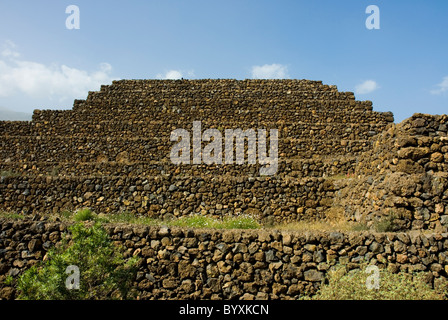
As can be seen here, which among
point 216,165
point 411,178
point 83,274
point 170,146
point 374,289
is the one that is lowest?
point 374,289

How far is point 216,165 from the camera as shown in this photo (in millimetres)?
15062

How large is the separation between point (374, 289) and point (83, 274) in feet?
17.5

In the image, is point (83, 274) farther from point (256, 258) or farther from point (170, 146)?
point (170, 146)

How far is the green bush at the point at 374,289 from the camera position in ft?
19.7

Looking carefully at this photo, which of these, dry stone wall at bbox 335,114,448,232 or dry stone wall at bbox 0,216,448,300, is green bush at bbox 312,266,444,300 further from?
dry stone wall at bbox 335,114,448,232

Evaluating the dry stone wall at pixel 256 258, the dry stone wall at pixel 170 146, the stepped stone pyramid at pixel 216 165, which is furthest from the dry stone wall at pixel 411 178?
the dry stone wall at pixel 170 146

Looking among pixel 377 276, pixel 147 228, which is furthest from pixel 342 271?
pixel 147 228

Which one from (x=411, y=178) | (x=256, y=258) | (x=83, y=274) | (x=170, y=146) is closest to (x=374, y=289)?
(x=256, y=258)

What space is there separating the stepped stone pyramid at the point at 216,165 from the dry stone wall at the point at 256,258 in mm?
1349

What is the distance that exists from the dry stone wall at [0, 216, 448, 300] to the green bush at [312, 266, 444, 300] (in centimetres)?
21

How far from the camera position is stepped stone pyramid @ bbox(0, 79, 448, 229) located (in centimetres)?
975

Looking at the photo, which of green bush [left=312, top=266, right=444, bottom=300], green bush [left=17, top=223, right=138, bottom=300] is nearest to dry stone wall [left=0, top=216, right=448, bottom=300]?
green bush [left=312, top=266, right=444, bottom=300]

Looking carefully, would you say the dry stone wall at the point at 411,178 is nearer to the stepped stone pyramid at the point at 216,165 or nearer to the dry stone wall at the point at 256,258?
the stepped stone pyramid at the point at 216,165
